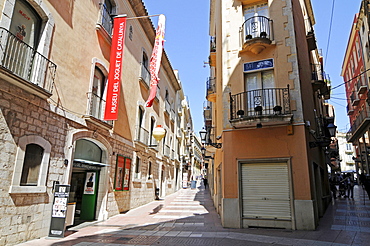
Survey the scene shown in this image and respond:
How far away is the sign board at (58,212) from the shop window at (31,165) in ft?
1.42

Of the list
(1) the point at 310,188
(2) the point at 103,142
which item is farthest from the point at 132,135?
(1) the point at 310,188

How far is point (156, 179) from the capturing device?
1866cm

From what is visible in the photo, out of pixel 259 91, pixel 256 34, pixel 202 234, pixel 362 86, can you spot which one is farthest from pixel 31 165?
pixel 362 86

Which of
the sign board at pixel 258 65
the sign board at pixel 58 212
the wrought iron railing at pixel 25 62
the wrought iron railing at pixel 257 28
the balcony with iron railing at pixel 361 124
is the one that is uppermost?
the wrought iron railing at pixel 257 28

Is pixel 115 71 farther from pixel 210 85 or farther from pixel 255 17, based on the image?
pixel 210 85

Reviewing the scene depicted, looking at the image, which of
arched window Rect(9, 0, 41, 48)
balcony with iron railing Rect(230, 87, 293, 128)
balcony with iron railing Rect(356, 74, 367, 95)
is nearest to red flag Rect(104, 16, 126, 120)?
arched window Rect(9, 0, 41, 48)

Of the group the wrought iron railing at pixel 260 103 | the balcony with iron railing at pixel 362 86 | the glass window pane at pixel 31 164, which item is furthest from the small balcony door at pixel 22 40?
the balcony with iron railing at pixel 362 86

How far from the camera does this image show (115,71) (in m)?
10.4

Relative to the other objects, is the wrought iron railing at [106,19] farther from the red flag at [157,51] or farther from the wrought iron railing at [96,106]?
the wrought iron railing at [96,106]

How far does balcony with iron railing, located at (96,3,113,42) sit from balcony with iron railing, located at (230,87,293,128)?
20.3ft

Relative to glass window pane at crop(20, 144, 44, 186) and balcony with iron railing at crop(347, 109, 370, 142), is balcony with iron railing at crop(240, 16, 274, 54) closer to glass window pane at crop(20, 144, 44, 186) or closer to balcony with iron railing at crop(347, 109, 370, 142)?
glass window pane at crop(20, 144, 44, 186)

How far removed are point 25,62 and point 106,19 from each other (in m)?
5.46

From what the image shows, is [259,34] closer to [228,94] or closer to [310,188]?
[228,94]

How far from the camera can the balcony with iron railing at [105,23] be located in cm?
1050
